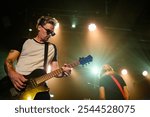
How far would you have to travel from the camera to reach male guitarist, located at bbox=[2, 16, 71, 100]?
2.50m

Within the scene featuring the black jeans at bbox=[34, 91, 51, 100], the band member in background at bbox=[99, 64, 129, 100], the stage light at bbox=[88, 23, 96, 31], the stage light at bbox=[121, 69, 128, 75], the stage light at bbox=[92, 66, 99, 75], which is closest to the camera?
the black jeans at bbox=[34, 91, 51, 100]

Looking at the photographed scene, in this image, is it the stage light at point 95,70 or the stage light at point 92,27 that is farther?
the stage light at point 95,70

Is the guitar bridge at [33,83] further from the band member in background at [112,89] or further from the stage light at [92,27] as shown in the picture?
the stage light at [92,27]

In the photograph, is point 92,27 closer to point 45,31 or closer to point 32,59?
point 45,31

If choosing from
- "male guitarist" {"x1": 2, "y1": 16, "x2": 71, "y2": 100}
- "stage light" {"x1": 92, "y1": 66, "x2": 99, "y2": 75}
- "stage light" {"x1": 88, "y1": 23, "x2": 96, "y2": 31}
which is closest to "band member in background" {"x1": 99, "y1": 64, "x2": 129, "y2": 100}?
"male guitarist" {"x1": 2, "y1": 16, "x2": 71, "y2": 100}

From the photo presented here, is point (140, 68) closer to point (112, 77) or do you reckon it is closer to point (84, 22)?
point (84, 22)

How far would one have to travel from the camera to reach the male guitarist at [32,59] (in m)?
2.50

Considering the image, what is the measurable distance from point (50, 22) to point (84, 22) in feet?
7.40

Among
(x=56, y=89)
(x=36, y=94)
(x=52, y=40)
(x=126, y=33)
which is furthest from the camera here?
(x=56, y=89)

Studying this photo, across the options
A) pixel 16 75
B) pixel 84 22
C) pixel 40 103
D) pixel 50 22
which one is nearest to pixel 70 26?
pixel 84 22

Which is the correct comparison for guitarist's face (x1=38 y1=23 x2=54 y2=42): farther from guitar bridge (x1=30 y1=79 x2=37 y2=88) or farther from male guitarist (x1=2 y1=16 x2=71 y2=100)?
guitar bridge (x1=30 y1=79 x2=37 y2=88)

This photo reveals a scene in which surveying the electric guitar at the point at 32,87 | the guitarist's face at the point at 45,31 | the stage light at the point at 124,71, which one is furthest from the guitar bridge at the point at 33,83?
the stage light at the point at 124,71

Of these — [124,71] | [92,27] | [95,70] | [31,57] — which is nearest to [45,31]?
[31,57]

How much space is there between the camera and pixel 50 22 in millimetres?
2867
